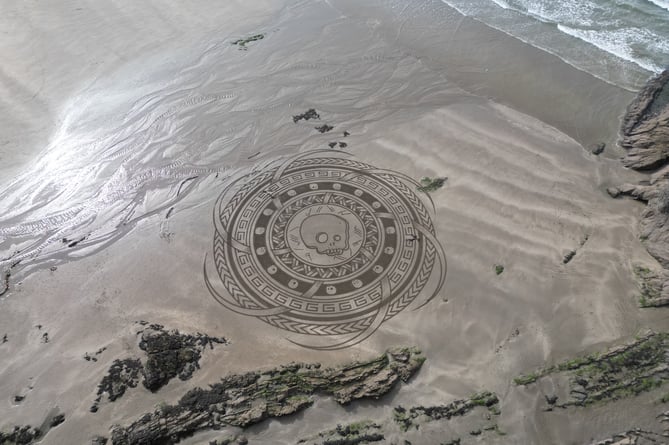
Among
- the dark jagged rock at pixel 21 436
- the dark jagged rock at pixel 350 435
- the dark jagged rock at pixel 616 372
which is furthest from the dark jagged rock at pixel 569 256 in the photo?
the dark jagged rock at pixel 21 436

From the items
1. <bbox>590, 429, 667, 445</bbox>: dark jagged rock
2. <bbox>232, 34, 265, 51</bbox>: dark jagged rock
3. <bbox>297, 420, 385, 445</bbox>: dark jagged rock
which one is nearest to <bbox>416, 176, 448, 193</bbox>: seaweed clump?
<bbox>297, 420, 385, 445</bbox>: dark jagged rock

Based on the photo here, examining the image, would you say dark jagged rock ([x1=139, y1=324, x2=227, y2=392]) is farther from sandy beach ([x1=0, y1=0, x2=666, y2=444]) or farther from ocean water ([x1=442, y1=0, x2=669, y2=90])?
ocean water ([x1=442, y1=0, x2=669, y2=90])

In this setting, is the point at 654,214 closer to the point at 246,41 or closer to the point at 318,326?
the point at 318,326

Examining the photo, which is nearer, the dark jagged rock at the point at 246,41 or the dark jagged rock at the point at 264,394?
the dark jagged rock at the point at 264,394

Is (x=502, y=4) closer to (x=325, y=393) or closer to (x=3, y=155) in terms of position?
(x=325, y=393)

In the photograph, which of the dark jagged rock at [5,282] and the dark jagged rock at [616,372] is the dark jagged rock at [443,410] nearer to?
the dark jagged rock at [616,372]

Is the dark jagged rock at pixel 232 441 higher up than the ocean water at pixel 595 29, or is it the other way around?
the ocean water at pixel 595 29
